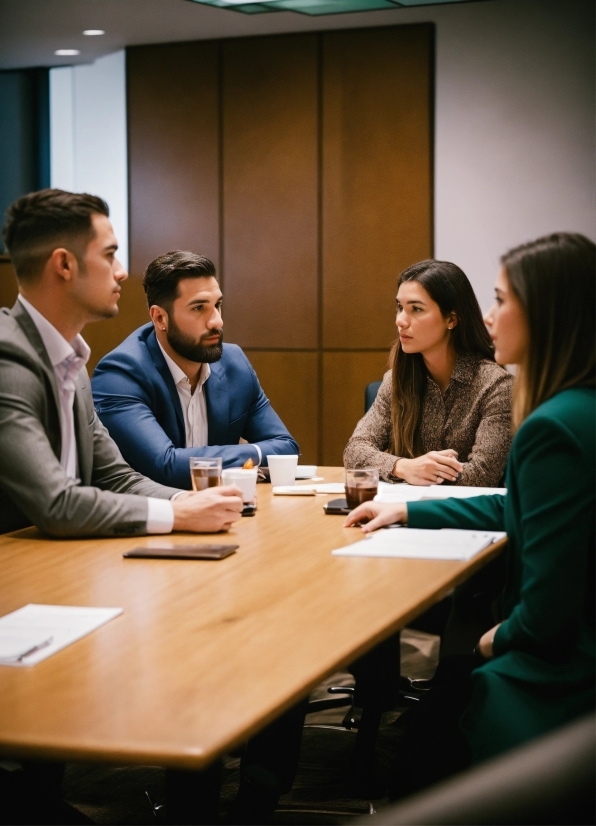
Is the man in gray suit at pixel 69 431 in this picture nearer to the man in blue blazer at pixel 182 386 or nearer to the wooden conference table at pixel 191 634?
the wooden conference table at pixel 191 634

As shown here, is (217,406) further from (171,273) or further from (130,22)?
(130,22)

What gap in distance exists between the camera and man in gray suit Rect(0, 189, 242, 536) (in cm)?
199

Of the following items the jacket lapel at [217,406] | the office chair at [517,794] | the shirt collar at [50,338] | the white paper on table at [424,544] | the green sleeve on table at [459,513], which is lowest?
the white paper on table at [424,544]

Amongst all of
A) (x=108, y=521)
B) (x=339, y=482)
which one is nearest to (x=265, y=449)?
(x=339, y=482)

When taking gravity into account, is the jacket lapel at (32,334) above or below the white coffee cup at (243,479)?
above

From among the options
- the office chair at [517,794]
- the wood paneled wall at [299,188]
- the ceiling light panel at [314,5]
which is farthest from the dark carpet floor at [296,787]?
the ceiling light panel at [314,5]

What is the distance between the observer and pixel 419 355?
3.19 metres

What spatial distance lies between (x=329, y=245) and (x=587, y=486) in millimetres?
4734

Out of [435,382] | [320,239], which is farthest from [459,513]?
[320,239]

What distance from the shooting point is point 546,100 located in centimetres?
563

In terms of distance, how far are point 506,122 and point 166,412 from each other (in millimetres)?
3547

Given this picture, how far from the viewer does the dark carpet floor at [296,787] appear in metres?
2.46

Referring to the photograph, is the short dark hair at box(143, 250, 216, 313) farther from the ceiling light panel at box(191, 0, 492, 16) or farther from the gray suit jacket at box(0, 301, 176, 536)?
the ceiling light panel at box(191, 0, 492, 16)

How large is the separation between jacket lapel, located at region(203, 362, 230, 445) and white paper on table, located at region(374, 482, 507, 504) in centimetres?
77
